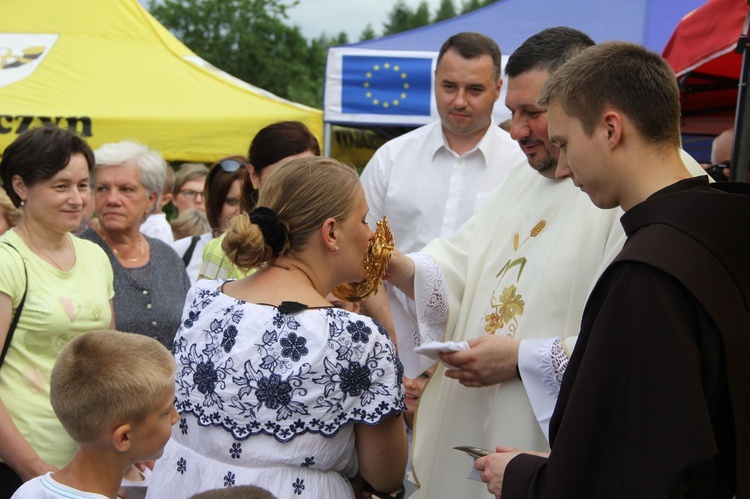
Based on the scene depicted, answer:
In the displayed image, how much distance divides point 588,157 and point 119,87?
21.6ft

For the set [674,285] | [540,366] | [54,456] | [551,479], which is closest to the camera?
[674,285]

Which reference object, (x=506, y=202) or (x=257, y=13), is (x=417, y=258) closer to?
(x=506, y=202)

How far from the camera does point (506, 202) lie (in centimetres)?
348

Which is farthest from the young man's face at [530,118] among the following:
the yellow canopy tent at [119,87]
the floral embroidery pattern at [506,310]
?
the yellow canopy tent at [119,87]

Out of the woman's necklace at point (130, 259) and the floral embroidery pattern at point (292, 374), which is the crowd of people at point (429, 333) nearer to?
the floral embroidery pattern at point (292, 374)

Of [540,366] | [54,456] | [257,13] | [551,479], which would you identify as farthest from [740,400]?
[257,13]

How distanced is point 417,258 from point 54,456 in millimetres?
1562

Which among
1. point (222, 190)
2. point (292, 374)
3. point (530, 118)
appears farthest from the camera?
point (222, 190)

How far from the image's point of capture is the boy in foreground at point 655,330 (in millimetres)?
1789

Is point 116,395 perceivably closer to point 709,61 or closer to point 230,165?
point 230,165

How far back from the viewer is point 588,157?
6.77 ft

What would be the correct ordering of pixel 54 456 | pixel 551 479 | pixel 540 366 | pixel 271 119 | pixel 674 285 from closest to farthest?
pixel 674 285
pixel 551 479
pixel 540 366
pixel 54 456
pixel 271 119

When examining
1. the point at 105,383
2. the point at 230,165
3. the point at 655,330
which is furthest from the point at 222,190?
the point at 655,330

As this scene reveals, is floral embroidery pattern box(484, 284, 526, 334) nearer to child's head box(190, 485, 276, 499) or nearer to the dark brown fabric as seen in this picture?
the dark brown fabric
